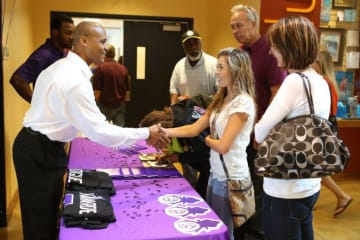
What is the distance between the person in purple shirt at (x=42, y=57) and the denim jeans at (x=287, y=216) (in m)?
2.30

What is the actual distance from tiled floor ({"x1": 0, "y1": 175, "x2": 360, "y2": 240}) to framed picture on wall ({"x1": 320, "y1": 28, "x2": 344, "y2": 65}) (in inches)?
66.2

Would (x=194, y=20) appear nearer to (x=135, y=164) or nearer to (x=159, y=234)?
(x=135, y=164)

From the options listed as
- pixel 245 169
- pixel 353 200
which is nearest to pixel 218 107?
pixel 245 169

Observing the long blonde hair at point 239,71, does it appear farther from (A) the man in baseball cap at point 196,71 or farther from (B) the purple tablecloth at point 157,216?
(A) the man in baseball cap at point 196,71

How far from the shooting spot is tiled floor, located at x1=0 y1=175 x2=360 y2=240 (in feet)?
11.1

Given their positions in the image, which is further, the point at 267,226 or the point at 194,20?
the point at 194,20

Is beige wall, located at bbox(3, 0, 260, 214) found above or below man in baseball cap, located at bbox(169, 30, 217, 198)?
above

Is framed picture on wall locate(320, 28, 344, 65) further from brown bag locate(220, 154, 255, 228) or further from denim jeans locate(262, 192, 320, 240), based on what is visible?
denim jeans locate(262, 192, 320, 240)

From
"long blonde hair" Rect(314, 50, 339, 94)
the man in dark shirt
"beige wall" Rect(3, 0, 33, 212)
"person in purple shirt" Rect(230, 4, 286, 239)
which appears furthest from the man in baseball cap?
the man in dark shirt

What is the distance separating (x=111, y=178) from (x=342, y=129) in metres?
3.62

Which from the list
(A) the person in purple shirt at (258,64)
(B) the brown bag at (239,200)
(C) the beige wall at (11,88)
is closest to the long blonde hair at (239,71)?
(B) the brown bag at (239,200)

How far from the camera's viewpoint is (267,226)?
183 cm

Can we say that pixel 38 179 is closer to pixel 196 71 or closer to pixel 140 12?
pixel 196 71

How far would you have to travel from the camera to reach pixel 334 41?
515 cm
